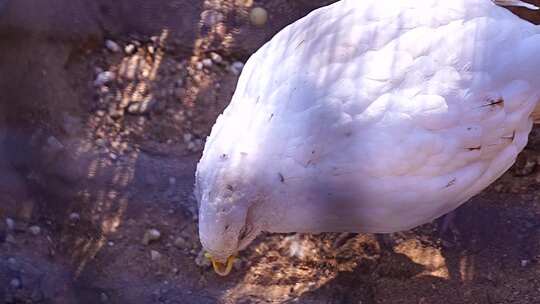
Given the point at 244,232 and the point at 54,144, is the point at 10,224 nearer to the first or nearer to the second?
the point at 54,144

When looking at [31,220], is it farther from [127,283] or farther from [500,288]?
[500,288]

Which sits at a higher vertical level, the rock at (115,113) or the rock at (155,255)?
the rock at (115,113)

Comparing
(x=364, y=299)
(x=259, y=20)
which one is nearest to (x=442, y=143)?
(x=364, y=299)

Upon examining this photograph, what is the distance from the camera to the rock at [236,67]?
280 cm

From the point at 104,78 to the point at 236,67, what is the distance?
46 centimetres

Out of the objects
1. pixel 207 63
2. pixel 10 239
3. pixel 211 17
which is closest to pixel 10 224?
pixel 10 239

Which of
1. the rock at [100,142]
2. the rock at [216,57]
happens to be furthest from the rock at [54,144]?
the rock at [216,57]

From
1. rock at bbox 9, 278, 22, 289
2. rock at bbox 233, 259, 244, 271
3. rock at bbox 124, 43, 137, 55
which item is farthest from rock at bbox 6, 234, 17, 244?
rock at bbox 124, 43, 137, 55

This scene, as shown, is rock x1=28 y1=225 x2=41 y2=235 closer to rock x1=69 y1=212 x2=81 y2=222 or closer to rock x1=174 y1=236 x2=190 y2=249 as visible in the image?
rock x1=69 y1=212 x2=81 y2=222

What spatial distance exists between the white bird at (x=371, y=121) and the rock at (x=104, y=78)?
82 cm

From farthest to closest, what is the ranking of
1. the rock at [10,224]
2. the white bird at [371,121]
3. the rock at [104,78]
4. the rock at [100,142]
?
the rock at [104,78] → the rock at [100,142] → the rock at [10,224] → the white bird at [371,121]

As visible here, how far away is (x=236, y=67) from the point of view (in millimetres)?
2812

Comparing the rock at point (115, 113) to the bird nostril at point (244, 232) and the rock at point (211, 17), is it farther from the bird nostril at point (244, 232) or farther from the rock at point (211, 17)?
the bird nostril at point (244, 232)

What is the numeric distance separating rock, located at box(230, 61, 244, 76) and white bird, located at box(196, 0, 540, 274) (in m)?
0.73
